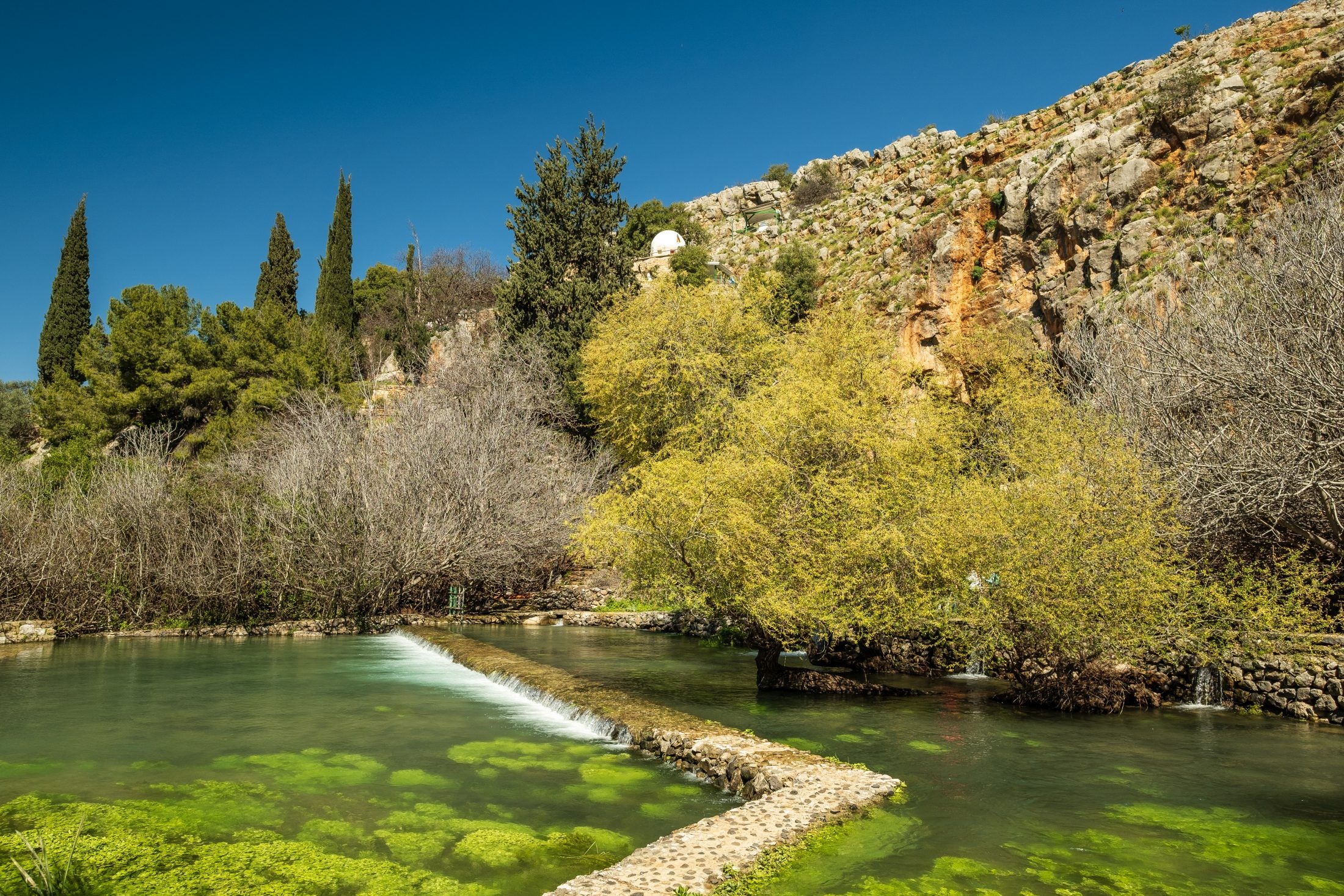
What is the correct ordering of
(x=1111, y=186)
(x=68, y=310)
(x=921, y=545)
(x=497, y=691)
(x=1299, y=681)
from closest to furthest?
(x=1299, y=681), (x=921, y=545), (x=497, y=691), (x=1111, y=186), (x=68, y=310)

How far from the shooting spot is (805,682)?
14.3 meters

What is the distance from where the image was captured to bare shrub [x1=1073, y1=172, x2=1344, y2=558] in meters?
12.7

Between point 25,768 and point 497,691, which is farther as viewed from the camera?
point 497,691

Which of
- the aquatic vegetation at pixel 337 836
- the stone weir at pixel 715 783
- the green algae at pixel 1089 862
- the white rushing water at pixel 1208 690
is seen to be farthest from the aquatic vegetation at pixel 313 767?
the white rushing water at pixel 1208 690

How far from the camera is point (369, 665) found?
1709cm

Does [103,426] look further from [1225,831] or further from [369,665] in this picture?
[1225,831]

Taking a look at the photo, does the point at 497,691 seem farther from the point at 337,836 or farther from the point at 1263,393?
the point at 1263,393

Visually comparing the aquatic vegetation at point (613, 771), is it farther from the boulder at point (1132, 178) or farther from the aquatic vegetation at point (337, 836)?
the boulder at point (1132, 178)

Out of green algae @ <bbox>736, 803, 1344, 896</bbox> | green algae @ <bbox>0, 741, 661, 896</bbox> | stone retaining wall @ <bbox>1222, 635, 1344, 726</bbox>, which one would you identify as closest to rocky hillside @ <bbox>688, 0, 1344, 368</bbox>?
stone retaining wall @ <bbox>1222, 635, 1344, 726</bbox>

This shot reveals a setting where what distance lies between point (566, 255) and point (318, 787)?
103ft

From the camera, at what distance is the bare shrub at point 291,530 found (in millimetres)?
20641

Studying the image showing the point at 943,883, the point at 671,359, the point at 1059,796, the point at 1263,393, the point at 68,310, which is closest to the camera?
the point at 943,883

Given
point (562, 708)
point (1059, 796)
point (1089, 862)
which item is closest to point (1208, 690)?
point (1059, 796)

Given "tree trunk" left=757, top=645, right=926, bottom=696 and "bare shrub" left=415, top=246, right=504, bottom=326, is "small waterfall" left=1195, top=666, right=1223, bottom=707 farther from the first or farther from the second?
"bare shrub" left=415, top=246, right=504, bottom=326
